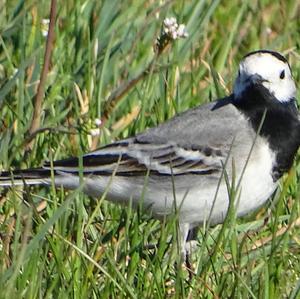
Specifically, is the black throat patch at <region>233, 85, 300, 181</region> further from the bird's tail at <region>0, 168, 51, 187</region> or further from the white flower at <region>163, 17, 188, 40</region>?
the bird's tail at <region>0, 168, 51, 187</region>

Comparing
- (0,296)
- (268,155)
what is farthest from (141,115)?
(0,296)

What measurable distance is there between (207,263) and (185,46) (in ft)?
6.72

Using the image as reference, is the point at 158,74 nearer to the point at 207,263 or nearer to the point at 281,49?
the point at 281,49

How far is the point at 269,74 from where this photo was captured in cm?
477

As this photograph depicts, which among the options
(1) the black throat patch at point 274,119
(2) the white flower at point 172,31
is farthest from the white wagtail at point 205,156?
(2) the white flower at point 172,31

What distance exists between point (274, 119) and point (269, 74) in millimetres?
185

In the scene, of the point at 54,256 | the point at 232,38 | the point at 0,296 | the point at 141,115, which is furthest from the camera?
the point at 232,38

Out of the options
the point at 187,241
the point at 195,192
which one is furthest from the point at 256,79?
the point at 187,241

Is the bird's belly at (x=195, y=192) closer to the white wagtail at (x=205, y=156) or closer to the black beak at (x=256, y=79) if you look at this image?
the white wagtail at (x=205, y=156)

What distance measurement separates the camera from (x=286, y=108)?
16.0 feet

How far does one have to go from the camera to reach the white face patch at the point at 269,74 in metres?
4.73


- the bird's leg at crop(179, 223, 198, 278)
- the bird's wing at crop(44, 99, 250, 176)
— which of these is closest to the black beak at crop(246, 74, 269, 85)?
the bird's wing at crop(44, 99, 250, 176)

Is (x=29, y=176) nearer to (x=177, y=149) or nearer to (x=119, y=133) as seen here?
(x=177, y=149)

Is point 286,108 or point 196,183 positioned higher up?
point 286,108
